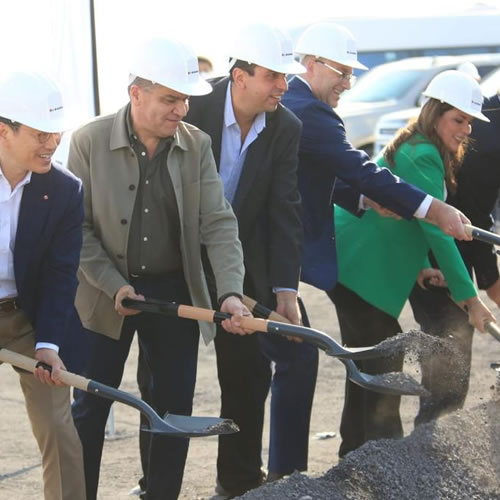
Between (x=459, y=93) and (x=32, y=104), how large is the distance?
8.05ft

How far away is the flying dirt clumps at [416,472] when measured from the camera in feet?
16.5

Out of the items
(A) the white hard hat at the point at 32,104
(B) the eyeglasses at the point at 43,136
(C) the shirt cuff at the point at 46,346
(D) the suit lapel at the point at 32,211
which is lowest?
(C) the shirt cuff at the point at 46,346

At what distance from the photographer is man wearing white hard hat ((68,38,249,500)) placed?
5195 millimetres

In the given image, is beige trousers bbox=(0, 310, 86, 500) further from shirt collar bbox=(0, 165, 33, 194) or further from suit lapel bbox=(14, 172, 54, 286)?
shirt collar bbox=(0, 165, 33, 194)

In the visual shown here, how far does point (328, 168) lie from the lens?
621cm

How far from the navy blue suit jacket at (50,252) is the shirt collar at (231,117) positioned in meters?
1.07

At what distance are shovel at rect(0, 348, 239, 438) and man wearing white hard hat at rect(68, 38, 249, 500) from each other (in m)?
0.35

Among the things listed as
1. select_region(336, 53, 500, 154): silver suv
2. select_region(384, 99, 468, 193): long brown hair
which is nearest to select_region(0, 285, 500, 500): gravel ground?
select_region(384, 99, 468, 193): long brown hair

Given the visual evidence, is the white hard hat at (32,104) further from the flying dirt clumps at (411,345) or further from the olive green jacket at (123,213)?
the flying dirt clumps at (411,345)

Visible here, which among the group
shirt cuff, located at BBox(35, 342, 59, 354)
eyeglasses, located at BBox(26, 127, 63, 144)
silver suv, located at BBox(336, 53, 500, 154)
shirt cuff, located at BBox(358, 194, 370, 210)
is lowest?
silver suv, located at BBox(336, 53, 500, 154)

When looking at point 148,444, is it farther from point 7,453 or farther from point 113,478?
point 7,453

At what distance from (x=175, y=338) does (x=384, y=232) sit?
5.20 feet

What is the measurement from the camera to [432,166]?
632 centimetres

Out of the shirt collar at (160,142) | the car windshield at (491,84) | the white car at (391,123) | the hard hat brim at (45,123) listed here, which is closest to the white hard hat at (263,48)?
the shirt collar at (160,142)
